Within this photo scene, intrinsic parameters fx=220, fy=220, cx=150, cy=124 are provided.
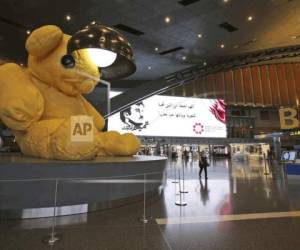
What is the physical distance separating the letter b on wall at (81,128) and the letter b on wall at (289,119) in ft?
33.5

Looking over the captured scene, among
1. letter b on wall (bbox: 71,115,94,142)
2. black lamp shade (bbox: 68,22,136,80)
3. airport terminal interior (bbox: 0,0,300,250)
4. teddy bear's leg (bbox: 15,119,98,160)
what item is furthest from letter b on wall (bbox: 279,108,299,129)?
black lamp shade (bbox: 68,22,136,80)

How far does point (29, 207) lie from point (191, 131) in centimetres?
1950

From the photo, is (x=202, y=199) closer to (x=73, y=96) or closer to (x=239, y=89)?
(x=73, y=96)

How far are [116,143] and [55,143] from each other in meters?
1.69

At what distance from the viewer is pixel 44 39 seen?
13.0 ft

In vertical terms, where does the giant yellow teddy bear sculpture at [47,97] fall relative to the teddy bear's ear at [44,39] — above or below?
below

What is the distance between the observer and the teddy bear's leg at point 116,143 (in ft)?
18.4

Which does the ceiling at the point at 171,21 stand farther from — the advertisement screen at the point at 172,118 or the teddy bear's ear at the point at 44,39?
the teddy bear's ear at the point at 44,39

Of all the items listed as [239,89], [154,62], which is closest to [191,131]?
[154,62]

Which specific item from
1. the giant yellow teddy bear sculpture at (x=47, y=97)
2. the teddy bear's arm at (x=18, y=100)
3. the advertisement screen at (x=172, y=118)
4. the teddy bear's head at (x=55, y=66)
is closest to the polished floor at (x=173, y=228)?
the giant yellow teddy bear sculpture at (x=47, y=97)

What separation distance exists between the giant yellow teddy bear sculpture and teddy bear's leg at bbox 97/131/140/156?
0.04 metres

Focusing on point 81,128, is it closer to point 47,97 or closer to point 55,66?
point 55,66

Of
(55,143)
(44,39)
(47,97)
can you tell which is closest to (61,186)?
(55,143)

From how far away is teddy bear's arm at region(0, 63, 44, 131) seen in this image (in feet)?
13.7
